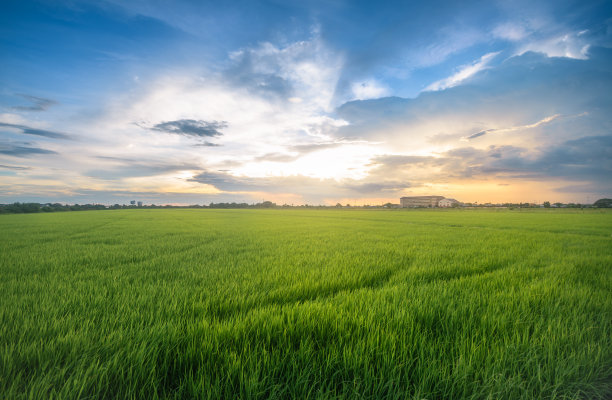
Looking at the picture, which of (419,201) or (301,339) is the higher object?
(419,201)

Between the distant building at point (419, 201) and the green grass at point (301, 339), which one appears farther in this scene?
the distant building at point (419, 201)

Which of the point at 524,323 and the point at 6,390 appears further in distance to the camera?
the point at 524,323

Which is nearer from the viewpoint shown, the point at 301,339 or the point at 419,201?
the point at 301,339

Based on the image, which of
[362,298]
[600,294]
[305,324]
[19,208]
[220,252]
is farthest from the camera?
[19,208]

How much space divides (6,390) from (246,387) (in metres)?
1.51

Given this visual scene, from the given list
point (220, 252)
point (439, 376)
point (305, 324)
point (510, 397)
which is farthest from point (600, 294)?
point (220, 252)

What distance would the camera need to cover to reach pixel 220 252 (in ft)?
23.7

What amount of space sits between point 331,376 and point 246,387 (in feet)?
1.97

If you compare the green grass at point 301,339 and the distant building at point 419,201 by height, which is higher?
the distant building at point 419,201

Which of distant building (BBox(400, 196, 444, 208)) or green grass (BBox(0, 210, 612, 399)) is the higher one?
distant building (BBox(400, 196, 444, 208))

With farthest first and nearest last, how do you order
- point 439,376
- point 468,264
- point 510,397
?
point 468,264, point 439,376, point 510,397

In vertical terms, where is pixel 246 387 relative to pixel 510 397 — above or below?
above

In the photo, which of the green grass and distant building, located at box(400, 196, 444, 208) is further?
distant building, located at box(400, 196, 444, 208)

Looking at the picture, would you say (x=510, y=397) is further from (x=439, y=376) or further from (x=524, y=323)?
(x=524, y=323)
